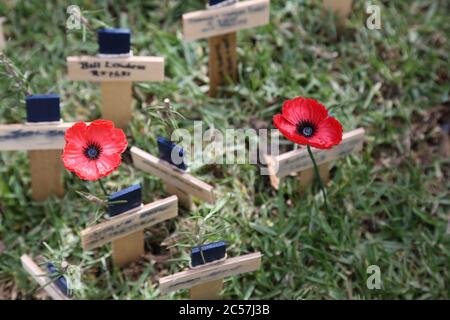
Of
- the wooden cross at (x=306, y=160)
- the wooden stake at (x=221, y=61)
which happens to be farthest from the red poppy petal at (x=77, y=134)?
the wooden stake at (x=221, y=61)

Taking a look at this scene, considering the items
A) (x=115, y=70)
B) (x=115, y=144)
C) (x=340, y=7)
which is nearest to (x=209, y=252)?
(x=115, y=144)

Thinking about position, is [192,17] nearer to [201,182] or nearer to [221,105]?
[221,105]

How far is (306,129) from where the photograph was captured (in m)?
1.95

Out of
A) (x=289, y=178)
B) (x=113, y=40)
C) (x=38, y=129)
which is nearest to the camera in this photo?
(x=38, y=129)

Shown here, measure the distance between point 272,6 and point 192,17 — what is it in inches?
18.4

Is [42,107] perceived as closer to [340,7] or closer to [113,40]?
[113,40]

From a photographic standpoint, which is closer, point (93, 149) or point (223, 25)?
point (93, 149)

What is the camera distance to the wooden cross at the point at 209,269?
6.30 ft

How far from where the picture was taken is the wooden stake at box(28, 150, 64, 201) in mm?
2168

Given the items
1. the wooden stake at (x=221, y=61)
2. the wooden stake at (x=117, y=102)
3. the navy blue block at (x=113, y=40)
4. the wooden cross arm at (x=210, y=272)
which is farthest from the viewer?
the wooden stake at (x=221, y=61)

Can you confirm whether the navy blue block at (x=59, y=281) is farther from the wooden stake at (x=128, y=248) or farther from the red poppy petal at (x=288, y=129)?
the red poppy petal at (x=288, y=129)

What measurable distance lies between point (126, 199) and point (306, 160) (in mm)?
487

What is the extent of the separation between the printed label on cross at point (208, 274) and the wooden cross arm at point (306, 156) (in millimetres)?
257
